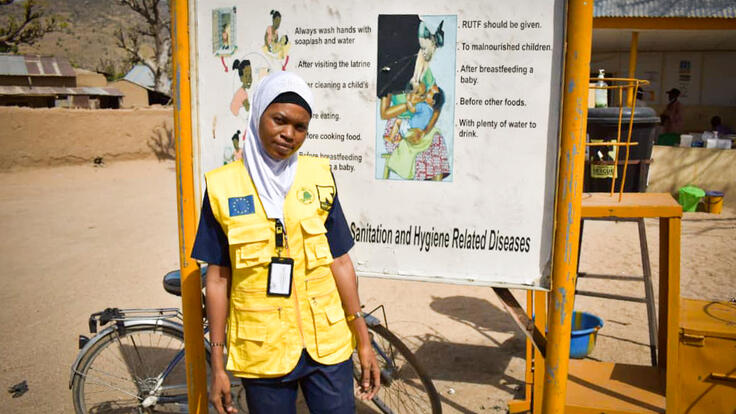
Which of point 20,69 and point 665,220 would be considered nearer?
point 665,220

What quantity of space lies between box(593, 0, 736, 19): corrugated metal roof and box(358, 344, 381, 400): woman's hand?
9.80 m

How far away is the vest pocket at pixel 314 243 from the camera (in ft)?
6.04

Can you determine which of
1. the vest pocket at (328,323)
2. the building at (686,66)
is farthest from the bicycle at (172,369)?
the building at (686,66)

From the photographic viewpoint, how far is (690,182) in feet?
31.9

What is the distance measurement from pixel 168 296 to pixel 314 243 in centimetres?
393

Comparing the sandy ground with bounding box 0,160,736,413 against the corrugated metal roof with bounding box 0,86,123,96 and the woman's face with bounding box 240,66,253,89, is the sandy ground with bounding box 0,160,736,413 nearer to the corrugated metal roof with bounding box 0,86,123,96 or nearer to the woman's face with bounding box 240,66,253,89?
the woman's face with bounding box 240,66,253,89

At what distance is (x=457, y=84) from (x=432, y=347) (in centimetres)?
274

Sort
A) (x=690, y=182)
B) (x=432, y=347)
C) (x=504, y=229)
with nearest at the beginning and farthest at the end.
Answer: (x=504, y=229), (x=432, y=347), (x=690, y=182)

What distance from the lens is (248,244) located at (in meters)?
1.79

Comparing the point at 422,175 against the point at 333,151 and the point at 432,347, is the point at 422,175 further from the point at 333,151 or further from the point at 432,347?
the point at 432,347

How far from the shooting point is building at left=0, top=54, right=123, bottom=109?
58.5 ft

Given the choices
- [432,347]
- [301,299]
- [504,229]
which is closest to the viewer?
[301,299]

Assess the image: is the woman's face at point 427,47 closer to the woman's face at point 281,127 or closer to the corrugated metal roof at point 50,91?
the woman's face at point 281,127

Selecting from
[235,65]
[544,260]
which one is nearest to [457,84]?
[544,260]
